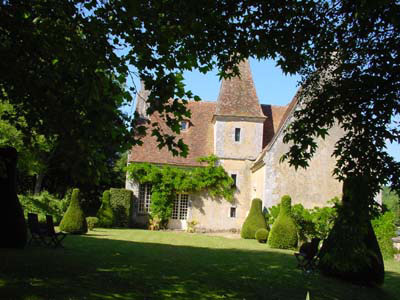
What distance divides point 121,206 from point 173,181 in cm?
361

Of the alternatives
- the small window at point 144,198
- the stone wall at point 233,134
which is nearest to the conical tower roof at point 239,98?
the stone wall at point 233,134

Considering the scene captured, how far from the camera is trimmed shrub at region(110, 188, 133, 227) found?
25.6 metres

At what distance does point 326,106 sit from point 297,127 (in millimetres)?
685

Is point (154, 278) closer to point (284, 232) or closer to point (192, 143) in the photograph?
point (284, 232)

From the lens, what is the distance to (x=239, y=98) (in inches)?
1104

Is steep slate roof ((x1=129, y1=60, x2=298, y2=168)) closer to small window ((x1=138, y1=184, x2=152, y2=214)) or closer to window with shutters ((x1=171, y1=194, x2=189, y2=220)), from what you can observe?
small window ((x1=138, y1=184, x2=152, y2=214))

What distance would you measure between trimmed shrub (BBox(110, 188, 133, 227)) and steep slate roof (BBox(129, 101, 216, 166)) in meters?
2.38

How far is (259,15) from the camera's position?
7.35m

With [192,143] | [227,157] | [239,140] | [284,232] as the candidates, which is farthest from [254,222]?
[192,143]

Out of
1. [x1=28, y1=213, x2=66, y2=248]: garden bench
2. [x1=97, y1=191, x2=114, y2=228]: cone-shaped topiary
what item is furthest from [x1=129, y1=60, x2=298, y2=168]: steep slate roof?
[x1=28, y1=213, x2=66, y2=248]: garden bench

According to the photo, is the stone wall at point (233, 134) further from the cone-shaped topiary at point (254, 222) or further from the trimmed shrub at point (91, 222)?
the trimmed shrub at point (91, 222)

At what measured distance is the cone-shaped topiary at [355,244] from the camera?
738 cm

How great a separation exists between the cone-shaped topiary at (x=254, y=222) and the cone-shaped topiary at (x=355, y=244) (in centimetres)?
1187

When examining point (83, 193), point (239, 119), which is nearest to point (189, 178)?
point (239, 119)
